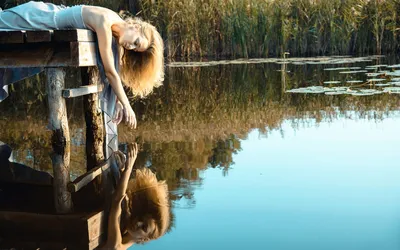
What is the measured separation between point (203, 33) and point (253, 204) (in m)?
9.92

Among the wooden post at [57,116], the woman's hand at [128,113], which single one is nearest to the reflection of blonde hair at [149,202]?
the woman's hand at [128,113]

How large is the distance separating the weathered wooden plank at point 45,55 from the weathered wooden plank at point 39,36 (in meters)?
0.15

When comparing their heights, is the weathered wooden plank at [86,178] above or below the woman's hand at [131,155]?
below

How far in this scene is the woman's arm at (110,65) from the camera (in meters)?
4.07

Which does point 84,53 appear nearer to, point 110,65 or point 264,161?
point 110,65

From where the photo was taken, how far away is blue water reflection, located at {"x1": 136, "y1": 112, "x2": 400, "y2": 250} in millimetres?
2334

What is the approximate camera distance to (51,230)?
2521mm

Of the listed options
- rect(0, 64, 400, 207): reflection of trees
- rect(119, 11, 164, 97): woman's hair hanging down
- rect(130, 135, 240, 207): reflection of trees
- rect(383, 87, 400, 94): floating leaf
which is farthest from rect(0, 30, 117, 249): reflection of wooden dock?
rect(383, 87, 400, 94): floating leaf

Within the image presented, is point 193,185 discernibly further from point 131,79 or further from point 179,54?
point 179,54

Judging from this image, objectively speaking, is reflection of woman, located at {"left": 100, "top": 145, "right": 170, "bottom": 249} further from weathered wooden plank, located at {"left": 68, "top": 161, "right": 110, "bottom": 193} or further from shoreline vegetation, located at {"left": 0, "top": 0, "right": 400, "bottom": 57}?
shoreline vegetation, located at {"left": 0, "top": 0, "right": 400, "bottom": 57}

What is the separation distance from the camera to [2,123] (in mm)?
5586

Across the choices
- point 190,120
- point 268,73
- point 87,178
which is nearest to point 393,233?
point 87,178

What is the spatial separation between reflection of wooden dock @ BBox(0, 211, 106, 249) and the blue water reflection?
0.95 feet

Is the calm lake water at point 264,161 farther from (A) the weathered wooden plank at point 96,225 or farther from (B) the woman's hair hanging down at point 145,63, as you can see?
(B) the woman's hair hanging down at point 145,63
